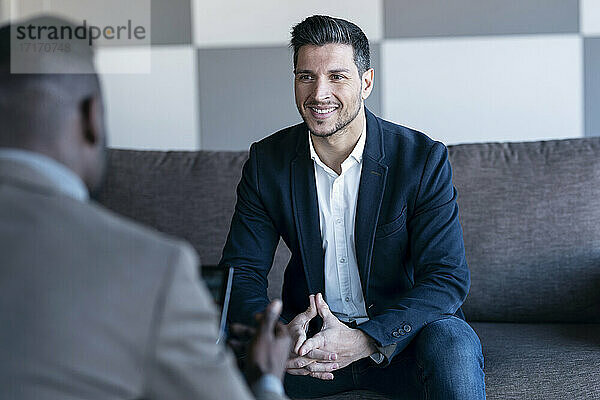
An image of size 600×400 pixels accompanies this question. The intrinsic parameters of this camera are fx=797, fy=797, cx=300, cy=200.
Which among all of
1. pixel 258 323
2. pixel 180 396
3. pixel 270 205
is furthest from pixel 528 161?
pixel 180 396

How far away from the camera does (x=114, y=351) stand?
812mm

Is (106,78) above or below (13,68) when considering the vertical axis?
above

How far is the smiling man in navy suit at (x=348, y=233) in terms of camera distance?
1.94 meters

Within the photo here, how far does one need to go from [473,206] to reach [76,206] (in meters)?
1.80

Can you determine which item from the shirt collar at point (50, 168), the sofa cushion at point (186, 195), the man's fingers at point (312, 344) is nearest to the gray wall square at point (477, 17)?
the sofa cushion at point (186, 195)

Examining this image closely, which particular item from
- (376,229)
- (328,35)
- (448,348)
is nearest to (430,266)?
(376,229)

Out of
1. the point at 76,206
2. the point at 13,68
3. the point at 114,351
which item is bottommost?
the point at 114,351

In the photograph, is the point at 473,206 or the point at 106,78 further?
the point at 106,78

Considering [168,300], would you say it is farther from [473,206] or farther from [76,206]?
[473,206]

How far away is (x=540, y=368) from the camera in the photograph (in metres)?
1.99

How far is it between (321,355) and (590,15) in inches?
69.3

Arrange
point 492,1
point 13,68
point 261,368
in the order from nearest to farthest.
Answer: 1. point 13,68
2. point 261,368
3. point 492,1

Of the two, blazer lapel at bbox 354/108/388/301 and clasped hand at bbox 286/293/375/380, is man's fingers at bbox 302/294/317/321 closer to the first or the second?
clasped hand at bbox 286/293/375/380

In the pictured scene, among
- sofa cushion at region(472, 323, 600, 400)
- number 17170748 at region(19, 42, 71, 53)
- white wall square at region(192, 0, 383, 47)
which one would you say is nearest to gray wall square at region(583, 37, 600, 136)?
white wall square at region(192, 0, 383, 47)
